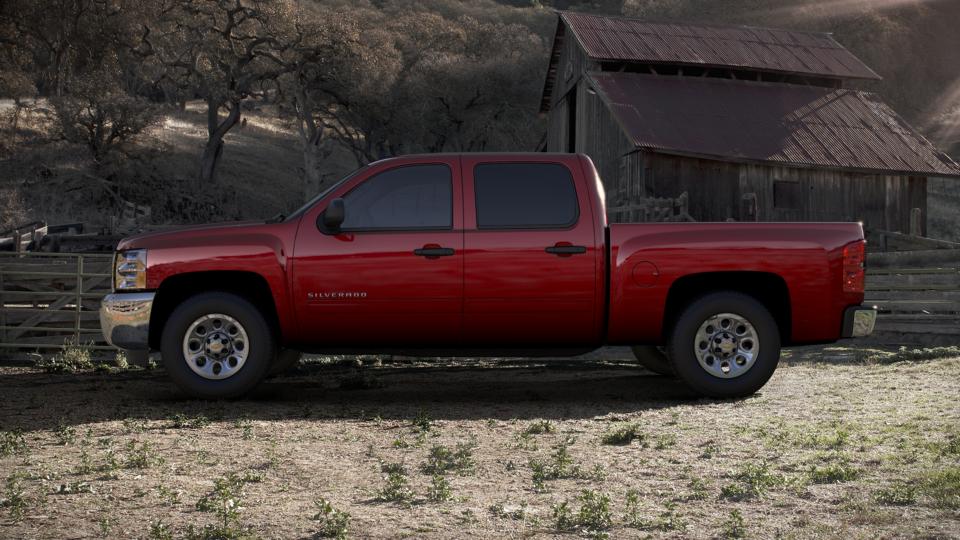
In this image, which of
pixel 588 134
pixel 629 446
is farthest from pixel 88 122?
pixel 629 446

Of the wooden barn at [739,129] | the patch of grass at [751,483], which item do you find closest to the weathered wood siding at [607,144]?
the wooden barn at [739,129]

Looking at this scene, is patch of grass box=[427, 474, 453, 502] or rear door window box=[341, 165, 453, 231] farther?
rear door window box=[341, 165, 453, 231]

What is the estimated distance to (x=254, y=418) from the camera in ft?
→ 28.3

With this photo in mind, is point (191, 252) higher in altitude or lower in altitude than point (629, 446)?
higher

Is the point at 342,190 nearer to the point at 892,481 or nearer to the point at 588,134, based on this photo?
the point at 892,481

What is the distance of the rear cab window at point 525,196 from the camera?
935 cm

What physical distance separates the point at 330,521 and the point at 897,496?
3.25m

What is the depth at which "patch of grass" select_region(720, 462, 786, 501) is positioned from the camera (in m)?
6.06

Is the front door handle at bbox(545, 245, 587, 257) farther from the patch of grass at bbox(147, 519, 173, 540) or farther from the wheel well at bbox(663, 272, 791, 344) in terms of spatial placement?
the patch of grass at bbox(147, 519, 173, 540)

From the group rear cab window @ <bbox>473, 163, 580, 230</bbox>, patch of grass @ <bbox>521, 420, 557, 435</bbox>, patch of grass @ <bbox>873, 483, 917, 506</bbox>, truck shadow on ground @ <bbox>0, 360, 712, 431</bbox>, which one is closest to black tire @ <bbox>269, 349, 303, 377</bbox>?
truck shadow on ground @ <bbox>0, 360, 712, 431</bbox>

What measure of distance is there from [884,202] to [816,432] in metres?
24.9

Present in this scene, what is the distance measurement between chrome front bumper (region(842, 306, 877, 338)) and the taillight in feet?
0.65

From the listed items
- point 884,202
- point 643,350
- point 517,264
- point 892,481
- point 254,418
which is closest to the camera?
point 892,481

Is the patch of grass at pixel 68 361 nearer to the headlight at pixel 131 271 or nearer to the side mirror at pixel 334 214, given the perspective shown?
the headlight at pixel 131 271
